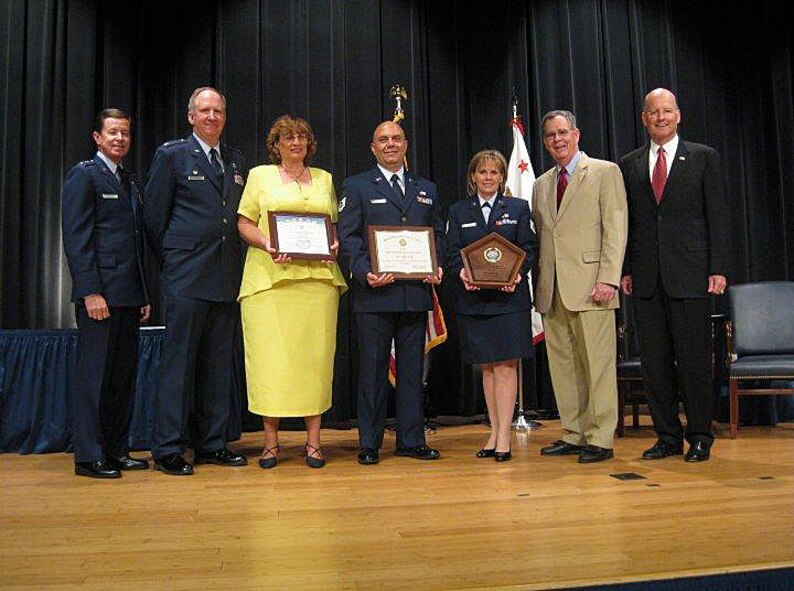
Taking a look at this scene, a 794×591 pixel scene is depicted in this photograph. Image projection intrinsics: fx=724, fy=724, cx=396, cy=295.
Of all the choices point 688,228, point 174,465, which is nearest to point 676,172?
point 688,228

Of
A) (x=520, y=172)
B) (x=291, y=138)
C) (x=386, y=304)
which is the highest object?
(x=520, y=172)

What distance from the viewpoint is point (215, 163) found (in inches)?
132

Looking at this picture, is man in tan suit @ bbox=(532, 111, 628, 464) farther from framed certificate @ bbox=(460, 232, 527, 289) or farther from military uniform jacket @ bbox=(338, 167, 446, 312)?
military uniform jacket @ bbox=(338, 167, 446, 312)

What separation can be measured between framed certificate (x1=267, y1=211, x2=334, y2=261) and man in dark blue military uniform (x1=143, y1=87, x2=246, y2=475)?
11.3 inches

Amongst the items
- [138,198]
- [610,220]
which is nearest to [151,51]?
[138,198]

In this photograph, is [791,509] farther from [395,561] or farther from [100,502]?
[100,502]

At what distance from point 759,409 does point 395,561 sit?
3.77 metres

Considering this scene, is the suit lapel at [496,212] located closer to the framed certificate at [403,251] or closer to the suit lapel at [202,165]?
the framed certificate at [403,251]

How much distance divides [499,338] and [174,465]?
1536mm

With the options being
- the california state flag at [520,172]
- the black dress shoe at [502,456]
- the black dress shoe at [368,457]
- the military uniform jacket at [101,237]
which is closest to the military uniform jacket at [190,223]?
the military uniform jacket at [101,237]

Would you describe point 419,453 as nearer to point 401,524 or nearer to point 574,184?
point 401,524

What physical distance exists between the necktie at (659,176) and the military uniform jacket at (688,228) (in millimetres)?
19

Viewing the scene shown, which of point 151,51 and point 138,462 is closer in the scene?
point 138,462

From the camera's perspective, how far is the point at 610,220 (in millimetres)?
3254
